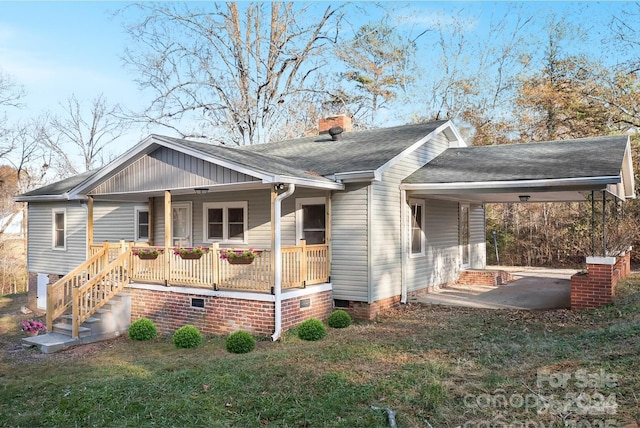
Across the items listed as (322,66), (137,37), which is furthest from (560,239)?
(137,37)

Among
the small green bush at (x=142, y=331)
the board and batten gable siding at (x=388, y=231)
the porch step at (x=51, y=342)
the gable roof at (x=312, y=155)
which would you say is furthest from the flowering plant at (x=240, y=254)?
the porch step at (x=51, y=342)

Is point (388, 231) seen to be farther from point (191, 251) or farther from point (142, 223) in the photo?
point (142, 223)

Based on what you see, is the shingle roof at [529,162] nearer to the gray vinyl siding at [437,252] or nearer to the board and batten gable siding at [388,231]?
the board and batten gable siding at [388,231]

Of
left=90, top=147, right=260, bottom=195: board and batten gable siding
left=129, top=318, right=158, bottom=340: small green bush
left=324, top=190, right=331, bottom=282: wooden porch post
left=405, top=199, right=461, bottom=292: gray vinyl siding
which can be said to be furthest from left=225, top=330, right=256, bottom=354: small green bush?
left=405, top=199, right=461, bottom=292: gray vinyl siding

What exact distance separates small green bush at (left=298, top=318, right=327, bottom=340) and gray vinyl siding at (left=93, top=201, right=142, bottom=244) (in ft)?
27.2

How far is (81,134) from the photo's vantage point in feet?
111

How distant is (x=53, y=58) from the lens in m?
15.1

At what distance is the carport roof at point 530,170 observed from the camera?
364 inches

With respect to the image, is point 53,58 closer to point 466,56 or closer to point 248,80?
point 248,80

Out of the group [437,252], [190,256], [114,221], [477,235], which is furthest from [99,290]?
[477,235]

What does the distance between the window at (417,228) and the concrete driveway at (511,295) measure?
1239mm

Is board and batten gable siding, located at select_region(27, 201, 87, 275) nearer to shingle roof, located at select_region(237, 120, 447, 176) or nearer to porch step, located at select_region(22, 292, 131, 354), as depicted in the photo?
porch step, located at select_region(22, 292, 131, 354)

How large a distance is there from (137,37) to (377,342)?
2308cm

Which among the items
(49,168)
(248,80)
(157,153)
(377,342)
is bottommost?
(377,342)
